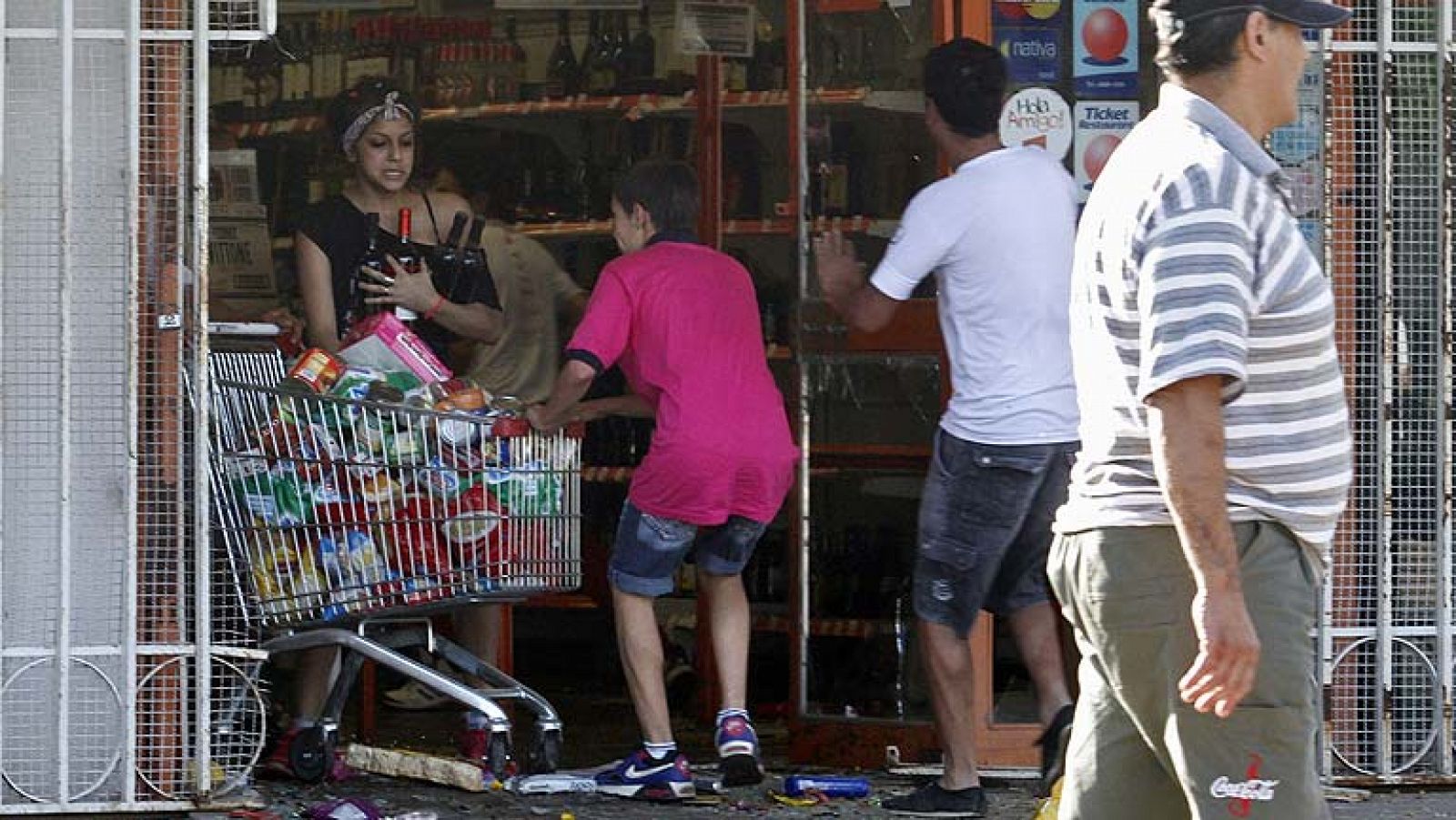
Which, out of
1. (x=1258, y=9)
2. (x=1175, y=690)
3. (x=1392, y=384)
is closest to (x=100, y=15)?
(x=1258, y=9)

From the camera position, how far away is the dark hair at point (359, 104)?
8.01m

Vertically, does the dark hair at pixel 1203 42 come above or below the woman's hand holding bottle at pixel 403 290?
above

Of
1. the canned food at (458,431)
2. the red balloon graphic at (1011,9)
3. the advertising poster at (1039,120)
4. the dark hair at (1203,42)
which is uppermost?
the red balloon graphic at (1011,9)

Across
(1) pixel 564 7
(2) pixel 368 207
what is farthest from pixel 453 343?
(1) pixel 564 7

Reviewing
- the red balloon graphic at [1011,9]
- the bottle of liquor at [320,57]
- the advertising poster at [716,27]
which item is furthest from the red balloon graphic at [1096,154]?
the bottle of liquor at [320,57]

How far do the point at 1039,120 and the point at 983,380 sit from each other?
39.7 inches

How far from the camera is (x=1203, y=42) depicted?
4.35 meters

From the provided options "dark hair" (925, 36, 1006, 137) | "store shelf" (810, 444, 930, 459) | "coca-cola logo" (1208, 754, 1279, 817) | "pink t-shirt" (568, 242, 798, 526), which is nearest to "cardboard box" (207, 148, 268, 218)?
"pink t-shirt" (568, 242, 798, 526)

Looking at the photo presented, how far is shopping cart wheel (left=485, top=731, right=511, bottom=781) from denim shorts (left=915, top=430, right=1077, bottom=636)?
1.27 metres

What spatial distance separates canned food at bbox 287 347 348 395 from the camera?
6.93 m

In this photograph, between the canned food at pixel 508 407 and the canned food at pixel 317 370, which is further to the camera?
the canned food at pixel 508 407

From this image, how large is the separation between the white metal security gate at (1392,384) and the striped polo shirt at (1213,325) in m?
2.84

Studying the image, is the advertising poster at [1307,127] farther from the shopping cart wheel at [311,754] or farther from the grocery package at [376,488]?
the shopping cart wheel at [311,754]

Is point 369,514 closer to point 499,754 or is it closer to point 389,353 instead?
point 389,353
